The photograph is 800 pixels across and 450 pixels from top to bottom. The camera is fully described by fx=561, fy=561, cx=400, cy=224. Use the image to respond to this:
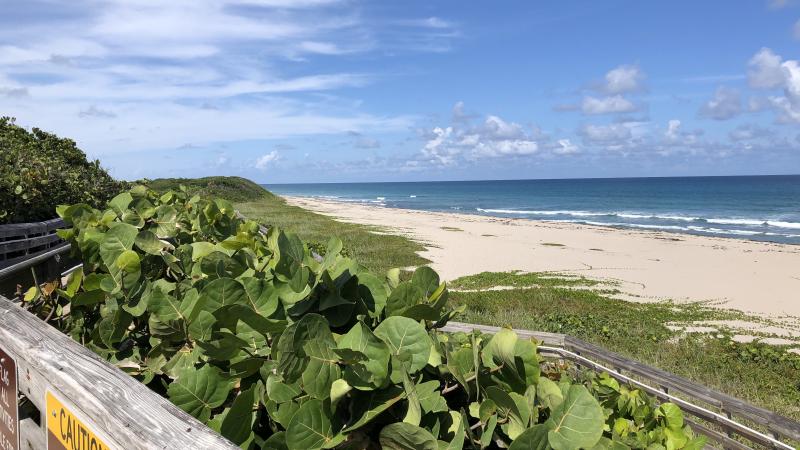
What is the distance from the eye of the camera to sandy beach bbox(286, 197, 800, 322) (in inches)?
650

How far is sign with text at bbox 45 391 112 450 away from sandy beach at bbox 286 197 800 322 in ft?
49.7

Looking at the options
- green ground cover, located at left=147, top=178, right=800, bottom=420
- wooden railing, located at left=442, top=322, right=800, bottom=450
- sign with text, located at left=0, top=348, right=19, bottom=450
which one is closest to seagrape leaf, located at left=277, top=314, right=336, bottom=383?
sign with text, located at left=0, top=348, right=19, bottom=450

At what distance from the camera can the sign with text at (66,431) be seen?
156cm

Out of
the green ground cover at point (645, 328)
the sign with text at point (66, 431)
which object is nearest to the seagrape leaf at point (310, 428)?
the sign with text at point (66, 431)

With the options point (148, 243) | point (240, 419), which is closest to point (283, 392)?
point (240, 419)

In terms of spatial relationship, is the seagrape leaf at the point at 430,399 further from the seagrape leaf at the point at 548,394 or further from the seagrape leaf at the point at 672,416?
the seagrape leaf at the point at 672,416

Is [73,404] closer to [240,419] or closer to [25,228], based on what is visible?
[240,419]

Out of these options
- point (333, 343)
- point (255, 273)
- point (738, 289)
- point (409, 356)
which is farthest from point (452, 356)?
Answer: point (738, 289)

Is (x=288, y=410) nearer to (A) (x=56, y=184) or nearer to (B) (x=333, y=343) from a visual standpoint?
(B) (x=333, y=343)

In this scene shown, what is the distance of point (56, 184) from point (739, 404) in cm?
1036

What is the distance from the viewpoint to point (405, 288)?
57.0 inches

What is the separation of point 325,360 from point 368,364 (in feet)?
0.35

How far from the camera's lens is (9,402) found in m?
2.26

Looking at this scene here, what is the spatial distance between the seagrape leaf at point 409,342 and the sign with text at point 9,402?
5.84ft
